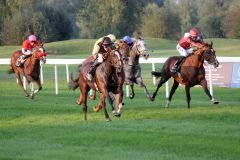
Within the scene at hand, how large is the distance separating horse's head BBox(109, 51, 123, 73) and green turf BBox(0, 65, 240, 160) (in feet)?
3.63

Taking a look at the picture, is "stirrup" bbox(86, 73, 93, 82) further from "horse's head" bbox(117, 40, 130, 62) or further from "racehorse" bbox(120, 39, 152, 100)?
"racehorse" bbox(120, 39, 152, 100)

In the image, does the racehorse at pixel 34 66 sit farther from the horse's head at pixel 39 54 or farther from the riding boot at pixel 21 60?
the riding boot at pixel 21 60

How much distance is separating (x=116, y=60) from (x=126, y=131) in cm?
234

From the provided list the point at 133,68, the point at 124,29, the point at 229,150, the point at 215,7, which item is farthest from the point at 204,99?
the point at 215,7

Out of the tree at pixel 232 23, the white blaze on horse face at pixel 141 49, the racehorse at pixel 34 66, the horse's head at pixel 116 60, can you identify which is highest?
the horse's head at pixel 116 60

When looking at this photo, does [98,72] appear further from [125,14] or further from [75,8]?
[75,8]

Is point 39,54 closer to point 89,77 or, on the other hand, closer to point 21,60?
point 21,60

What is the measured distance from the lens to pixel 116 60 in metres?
16.6

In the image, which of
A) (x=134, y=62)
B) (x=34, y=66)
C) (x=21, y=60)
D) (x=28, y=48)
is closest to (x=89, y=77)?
(x=134, y=62)

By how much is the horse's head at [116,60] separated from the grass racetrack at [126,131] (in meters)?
1.10

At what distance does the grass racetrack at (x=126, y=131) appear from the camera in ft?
39.7

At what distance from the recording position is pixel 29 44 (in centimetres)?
2627

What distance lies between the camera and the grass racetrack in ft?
Result: 39.7

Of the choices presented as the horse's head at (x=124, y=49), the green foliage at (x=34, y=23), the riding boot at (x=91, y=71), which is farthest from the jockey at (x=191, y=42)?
the green foliage at (x=34, y=23)
